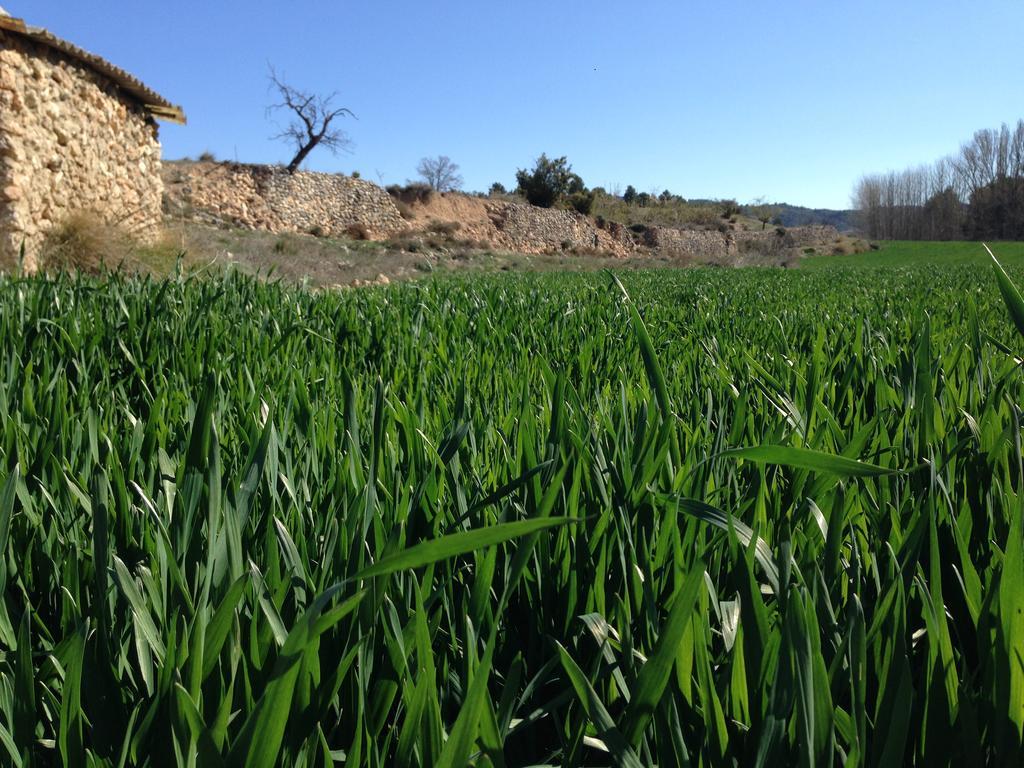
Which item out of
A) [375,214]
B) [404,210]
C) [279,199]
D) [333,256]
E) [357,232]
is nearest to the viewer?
[333,256]

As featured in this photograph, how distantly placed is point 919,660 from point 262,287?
11.9 feet

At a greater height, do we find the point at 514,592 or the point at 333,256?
the point at 333,256

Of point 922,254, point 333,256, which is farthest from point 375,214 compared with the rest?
point 922,254

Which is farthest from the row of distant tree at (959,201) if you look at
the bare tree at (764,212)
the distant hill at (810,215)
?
the distant hill at (810,215)

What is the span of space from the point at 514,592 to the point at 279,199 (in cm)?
2829

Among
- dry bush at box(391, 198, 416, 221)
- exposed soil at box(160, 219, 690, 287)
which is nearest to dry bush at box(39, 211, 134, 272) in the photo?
exposed soil at box(160, 219, 690, 287)

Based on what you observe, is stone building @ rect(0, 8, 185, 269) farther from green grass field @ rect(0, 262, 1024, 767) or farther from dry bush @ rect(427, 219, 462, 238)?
dry bush @ rect(427, 219, 462, 238)

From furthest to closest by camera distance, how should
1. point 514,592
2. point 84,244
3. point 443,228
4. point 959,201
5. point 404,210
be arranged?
point 959,201
point 404,210
point 443,228
point 84,244
point 514,592

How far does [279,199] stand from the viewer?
88.5 ft

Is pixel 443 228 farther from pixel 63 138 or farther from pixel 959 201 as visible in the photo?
pixel 959 201

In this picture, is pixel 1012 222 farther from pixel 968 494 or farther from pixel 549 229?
pixel 968 494

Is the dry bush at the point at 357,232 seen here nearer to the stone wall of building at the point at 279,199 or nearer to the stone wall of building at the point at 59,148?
the stone wall of building at the point at 279,199

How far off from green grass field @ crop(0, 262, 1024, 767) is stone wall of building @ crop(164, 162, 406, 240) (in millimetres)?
21614

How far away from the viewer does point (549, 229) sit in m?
38.7
